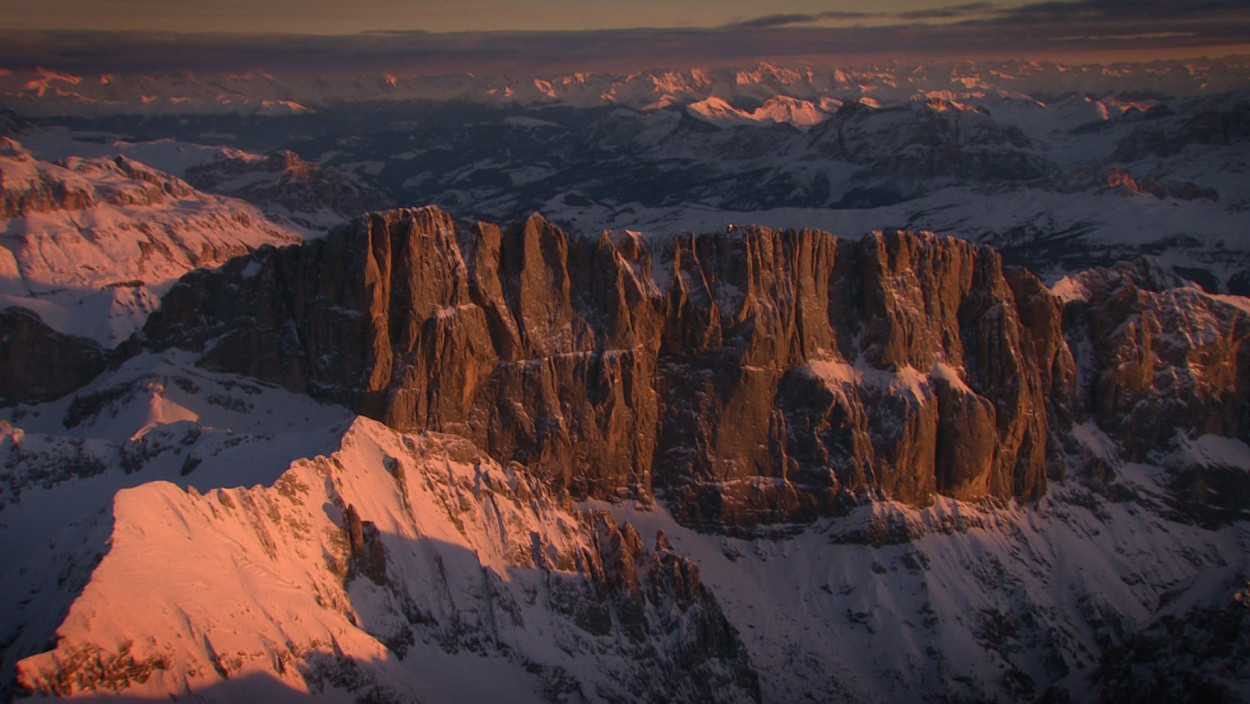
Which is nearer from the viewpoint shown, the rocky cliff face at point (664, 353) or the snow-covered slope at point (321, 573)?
the snow-covered slope at point (321, 573)

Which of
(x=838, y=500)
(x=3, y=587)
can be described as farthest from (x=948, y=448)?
(x=3, y=587)

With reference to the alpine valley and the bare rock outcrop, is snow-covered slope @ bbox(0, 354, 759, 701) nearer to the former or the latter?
the alpine valley

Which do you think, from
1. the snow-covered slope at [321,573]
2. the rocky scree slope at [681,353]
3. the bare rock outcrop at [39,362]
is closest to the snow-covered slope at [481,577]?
the snow-covered slope at [321,573]

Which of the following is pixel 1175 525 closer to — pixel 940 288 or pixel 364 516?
pixel 940 288

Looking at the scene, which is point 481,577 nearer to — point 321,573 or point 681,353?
point 321,573

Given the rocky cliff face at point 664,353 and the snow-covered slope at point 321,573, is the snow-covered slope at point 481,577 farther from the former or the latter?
the rocky cliff face at point 664,353

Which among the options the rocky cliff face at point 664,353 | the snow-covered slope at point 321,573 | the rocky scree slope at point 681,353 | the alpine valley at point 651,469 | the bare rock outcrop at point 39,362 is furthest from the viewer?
the bare rock outcrop at point 39,362
